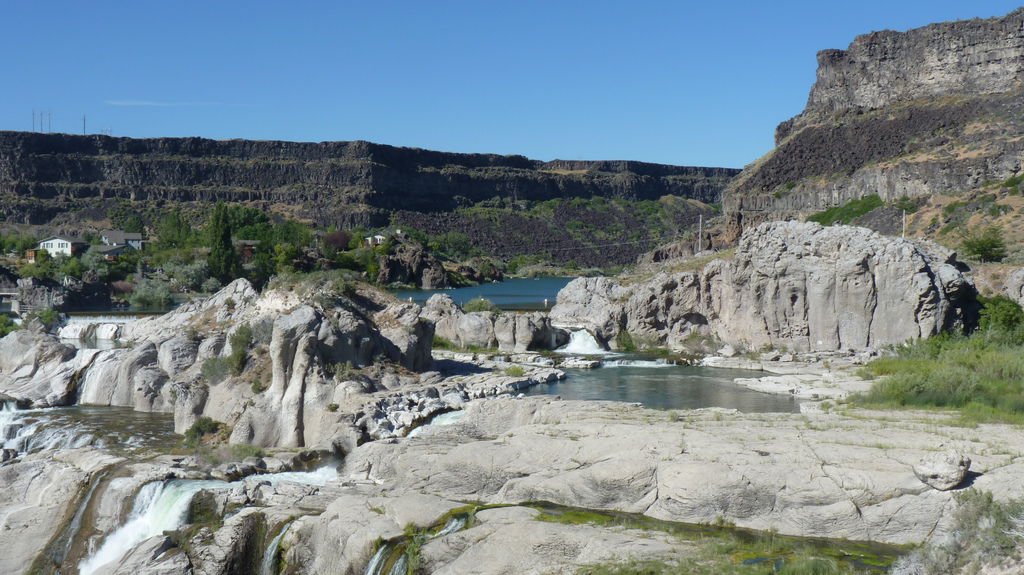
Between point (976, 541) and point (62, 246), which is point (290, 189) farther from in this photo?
point (976, 541)

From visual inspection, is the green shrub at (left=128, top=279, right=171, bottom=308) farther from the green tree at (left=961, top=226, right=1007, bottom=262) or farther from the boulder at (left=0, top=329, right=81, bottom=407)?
the green tree at (left=961, top=226, right=1007, bottom=262)

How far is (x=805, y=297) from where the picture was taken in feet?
147

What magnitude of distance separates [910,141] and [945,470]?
8726 centimetres

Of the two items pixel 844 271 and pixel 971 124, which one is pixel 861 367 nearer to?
pixel 844 271

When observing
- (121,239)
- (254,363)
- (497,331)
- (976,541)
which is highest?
(121,239)

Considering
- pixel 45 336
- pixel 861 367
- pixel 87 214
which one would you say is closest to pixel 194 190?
pixel 87 214

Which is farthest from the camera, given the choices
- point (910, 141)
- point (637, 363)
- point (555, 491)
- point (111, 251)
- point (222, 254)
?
point (910, 141)

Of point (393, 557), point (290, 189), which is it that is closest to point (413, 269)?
point (290, 189)

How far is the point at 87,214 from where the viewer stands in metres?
142

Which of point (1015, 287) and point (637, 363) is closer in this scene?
point (637, 363)

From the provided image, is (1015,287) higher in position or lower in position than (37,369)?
higher

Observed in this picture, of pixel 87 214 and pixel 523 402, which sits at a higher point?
pixel 87 214

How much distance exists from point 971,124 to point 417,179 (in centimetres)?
10821

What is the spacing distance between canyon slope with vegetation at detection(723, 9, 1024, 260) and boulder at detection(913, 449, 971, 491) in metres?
53.0
